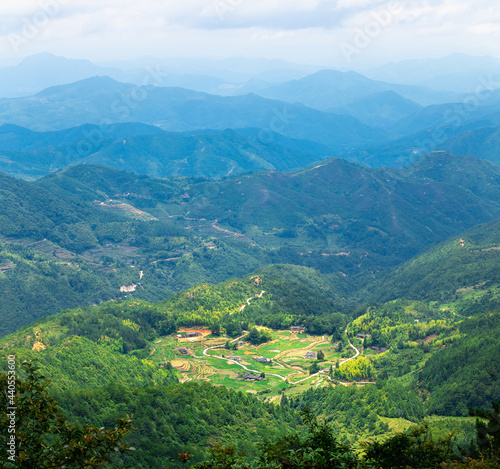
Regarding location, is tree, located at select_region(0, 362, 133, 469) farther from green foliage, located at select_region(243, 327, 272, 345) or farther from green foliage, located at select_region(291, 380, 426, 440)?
green foliage, located at select_region(243, 327, 272, 345)

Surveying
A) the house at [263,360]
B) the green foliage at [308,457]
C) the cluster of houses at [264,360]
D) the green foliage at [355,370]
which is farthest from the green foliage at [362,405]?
the green foliage at [308,457]

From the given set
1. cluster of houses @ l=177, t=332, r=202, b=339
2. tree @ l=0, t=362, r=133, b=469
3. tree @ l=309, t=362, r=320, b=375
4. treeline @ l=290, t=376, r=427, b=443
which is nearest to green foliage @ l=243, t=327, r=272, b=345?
cluster of houses @ l=177, t=332, r=202, b=339

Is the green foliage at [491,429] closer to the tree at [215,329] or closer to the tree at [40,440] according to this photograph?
the tree at [40,440]

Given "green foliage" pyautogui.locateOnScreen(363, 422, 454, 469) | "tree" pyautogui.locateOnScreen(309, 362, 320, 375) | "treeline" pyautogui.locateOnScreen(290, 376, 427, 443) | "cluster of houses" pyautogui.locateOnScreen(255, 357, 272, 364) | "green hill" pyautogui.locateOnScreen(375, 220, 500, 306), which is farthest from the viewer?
"green hill" pyautogui.locateOnScreen(375, 220, 500, 306)

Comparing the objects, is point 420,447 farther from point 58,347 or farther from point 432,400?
point 58,347

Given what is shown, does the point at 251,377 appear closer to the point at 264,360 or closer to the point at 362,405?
the point at 264,360

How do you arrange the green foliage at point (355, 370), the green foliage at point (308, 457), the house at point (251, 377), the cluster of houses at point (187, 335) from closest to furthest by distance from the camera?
the green foliage at point (308, 457) → the green foliage at point (355, 370) → the house at point (251, 377) → the cluster of houses at point (187, 335)

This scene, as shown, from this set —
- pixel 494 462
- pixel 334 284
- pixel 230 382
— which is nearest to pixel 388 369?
pixel 230 382

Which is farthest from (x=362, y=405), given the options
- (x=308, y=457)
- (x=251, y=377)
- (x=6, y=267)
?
(x=6, y=267)
